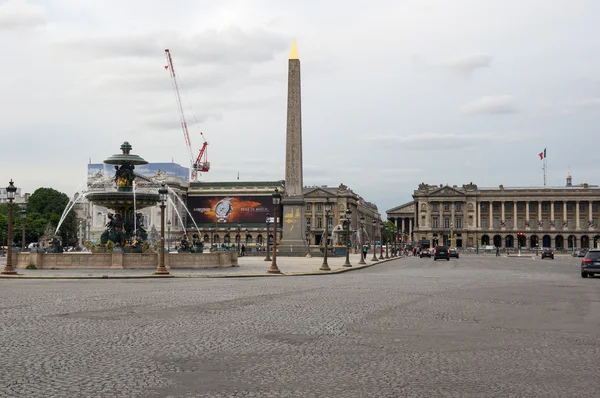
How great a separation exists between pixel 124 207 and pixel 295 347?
105 ft

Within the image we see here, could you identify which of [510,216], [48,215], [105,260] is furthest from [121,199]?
[510,216]

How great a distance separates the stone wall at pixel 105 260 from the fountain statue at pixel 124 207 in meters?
3.64

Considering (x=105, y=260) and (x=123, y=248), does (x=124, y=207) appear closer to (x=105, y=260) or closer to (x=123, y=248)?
(x=123, y=248)

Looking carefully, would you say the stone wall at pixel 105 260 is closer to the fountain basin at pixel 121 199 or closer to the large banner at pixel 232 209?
the fountain basin at pixel 121 199

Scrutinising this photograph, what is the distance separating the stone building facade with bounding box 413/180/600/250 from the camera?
565 feet

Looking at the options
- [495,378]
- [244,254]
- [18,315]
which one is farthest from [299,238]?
[495,378]

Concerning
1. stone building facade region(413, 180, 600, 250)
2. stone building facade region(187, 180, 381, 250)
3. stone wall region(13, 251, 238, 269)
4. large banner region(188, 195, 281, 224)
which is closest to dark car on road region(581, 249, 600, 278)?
stone wall region(13, 251, 238, 269)

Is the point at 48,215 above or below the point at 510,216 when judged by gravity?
below

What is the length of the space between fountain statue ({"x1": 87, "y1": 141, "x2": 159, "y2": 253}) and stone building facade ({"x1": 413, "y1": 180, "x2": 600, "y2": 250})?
137m

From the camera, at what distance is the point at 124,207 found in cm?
4088

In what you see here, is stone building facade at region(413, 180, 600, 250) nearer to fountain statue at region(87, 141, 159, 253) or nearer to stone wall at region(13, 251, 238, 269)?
fountain statue at region(87, 141, 159, 253)

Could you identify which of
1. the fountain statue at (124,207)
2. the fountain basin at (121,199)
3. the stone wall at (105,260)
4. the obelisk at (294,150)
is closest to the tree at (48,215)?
the obelisk at (294,150)

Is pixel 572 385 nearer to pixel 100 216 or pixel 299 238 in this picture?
pixel 299 238

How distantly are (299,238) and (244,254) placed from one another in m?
13.4
